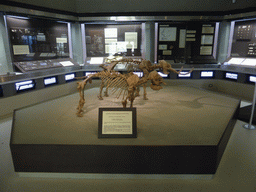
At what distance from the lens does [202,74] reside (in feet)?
23.3

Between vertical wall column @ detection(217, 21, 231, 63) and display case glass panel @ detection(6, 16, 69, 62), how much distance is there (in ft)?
19.1

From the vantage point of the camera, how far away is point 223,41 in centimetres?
723

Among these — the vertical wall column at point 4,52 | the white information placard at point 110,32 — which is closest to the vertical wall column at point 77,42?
the white information placard at point 110,32

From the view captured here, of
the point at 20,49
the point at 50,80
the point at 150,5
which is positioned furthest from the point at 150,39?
the point at 20,49

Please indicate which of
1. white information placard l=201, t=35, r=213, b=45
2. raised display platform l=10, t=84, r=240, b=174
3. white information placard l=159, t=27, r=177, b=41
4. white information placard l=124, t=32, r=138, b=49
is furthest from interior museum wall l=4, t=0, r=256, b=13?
raised display platform l=10, t=84, r=240, b=174

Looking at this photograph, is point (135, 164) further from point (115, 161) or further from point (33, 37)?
point (33, 37)

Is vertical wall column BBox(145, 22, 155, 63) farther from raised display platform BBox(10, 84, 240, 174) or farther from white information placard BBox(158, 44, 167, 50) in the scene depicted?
raised display platform BBox(10, 84, 240, 174)

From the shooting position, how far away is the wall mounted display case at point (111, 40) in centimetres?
715

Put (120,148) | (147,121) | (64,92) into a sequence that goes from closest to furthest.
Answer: (120,148), (147,121), (64,92)

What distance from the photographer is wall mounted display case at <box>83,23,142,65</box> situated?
715cm

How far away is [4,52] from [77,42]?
8.68ft

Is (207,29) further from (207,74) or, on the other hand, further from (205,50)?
(207,74)

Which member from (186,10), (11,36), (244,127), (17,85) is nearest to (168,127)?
(244,127)

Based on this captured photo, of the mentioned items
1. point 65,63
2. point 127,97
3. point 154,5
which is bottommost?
point 127,97
